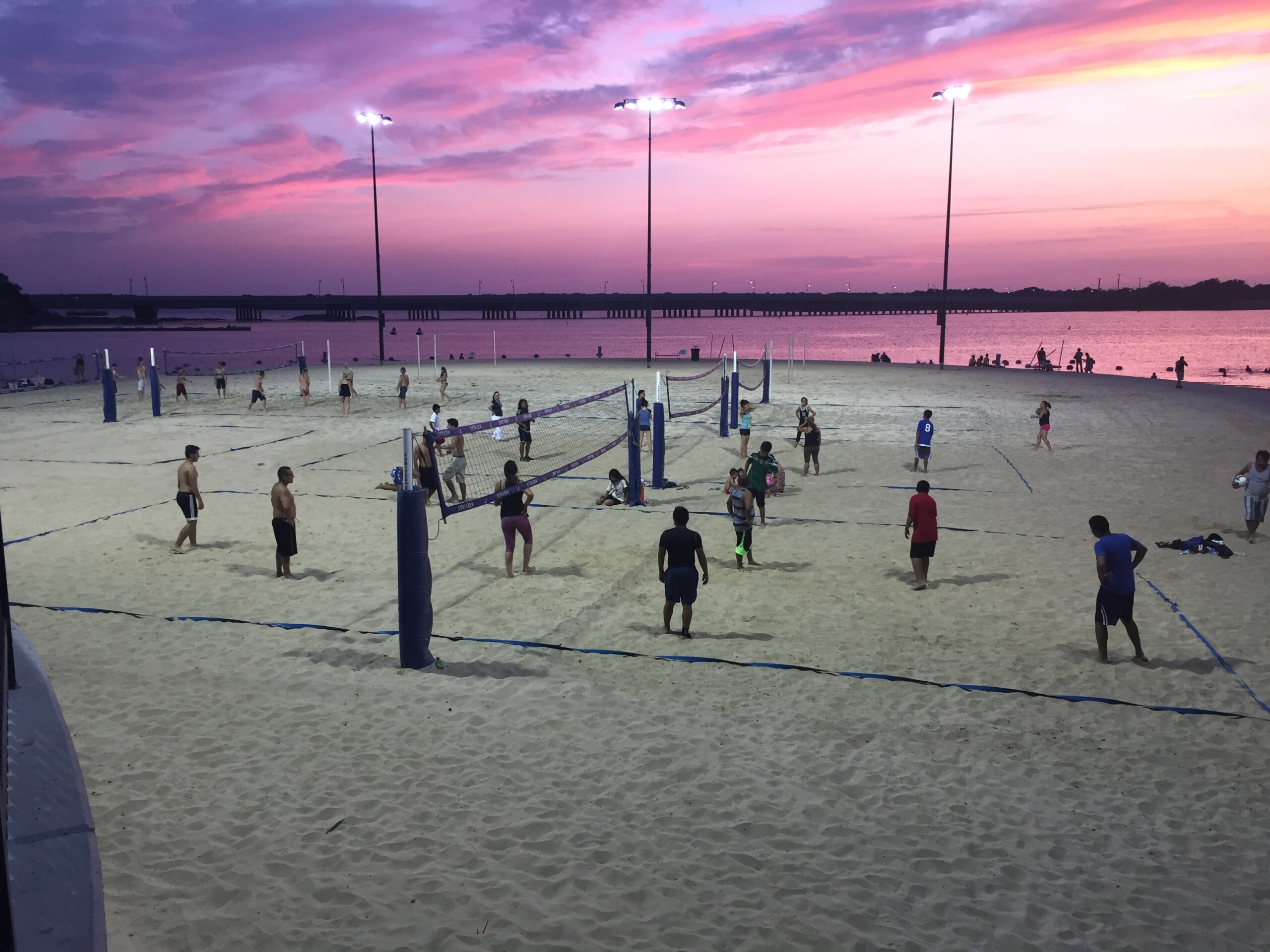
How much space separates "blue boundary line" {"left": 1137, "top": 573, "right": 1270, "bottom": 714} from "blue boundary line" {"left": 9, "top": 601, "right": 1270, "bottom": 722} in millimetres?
470

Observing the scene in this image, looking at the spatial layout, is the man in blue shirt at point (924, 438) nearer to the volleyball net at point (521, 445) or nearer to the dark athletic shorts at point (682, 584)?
the volleyball net at point (521, 445)

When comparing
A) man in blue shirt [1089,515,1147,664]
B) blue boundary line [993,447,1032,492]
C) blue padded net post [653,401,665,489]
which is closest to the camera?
man in blue shirt [1089,515,1147,664]

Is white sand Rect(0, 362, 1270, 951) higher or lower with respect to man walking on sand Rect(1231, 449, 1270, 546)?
lower

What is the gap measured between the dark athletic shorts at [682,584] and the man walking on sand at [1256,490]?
9.36 metres

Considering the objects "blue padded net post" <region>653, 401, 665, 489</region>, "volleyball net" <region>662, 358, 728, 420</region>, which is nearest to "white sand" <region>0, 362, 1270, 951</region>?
"blue padded net post" <region>653, 401, 665, 489</region>

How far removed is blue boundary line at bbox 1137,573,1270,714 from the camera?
8.23 metres

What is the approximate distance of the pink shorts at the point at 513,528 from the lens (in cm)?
1185

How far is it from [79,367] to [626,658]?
152 ft

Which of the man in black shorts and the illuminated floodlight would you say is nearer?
the man in black shorts

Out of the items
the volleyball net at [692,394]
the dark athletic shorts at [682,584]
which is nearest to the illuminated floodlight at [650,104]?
the volleyball net at [692,394]

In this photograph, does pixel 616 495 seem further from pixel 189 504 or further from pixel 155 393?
pixel 155 393

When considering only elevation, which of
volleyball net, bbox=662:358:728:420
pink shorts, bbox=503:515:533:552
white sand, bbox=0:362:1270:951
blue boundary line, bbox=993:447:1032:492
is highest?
volleyball net, bbox=662:358:728:420

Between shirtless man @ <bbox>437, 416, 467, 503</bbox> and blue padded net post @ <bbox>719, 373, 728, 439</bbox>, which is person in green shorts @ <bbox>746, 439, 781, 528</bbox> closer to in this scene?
shirtless man @ <bbox>437, 416, 467, 503</bbox>

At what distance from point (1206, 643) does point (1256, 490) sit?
5414 millimetres
